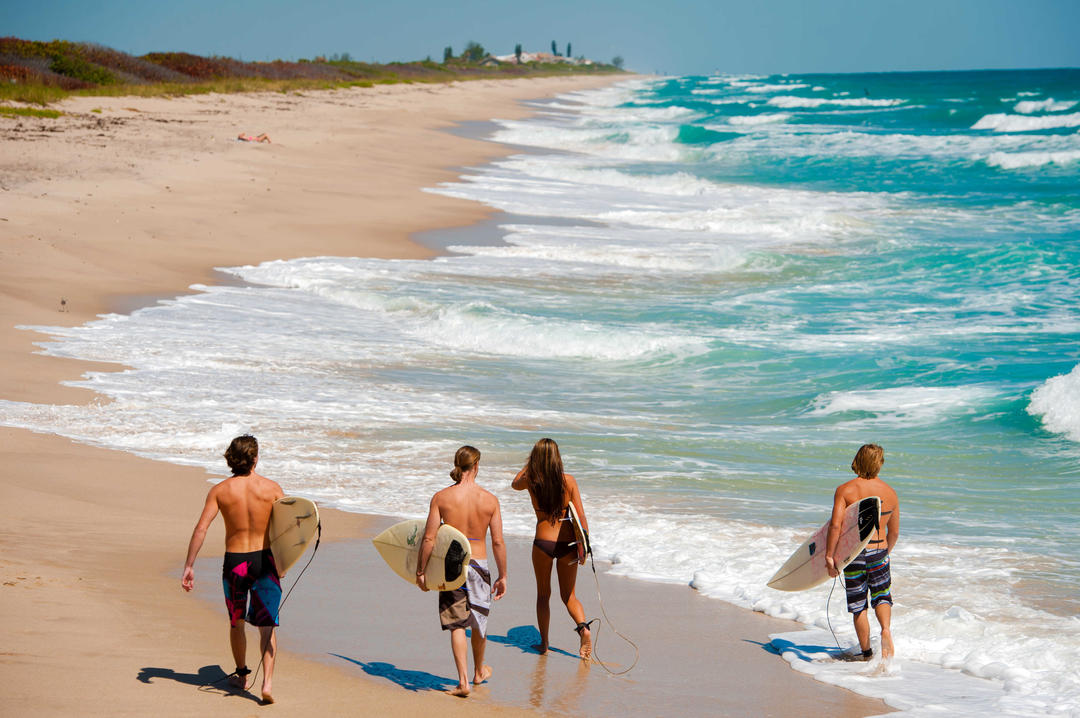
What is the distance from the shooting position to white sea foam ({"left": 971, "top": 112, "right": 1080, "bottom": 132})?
206 ft

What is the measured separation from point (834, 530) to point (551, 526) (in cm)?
153

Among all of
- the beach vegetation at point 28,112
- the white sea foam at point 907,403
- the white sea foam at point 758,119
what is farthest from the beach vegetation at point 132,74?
the white sea foam at point 907,403

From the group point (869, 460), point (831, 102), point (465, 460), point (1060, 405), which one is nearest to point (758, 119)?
point (831, 102)

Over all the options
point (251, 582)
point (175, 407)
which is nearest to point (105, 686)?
point (251, 582)

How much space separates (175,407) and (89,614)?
5.45m

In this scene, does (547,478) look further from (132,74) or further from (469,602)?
(132,74)

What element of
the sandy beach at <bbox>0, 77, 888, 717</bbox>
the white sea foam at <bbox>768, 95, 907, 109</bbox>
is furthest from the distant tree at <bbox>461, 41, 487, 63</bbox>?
the sandy beach at <bbox>0, 77, 888, 717</bbox>

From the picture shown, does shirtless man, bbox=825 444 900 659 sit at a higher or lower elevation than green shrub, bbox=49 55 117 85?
lower

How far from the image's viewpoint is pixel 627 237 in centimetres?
2466

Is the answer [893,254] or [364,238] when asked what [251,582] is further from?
[893,254]

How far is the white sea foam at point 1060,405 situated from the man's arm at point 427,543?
333 inches

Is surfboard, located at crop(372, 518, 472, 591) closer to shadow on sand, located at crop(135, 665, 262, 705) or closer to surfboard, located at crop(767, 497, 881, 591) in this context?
shadow on sand, located at crop(135, 665, 262, 705)

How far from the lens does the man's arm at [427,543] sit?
5.32 metres

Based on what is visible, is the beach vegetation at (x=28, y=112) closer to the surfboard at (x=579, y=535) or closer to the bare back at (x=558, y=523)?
the bare back at (x=558, y=523)
